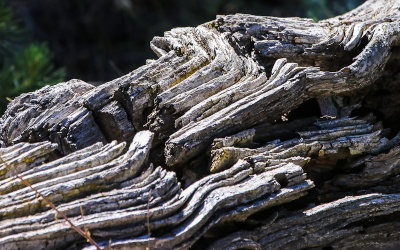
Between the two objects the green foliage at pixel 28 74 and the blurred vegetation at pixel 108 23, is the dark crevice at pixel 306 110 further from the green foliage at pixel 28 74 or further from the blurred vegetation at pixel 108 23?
the blurred vegetation at pixel 108 23

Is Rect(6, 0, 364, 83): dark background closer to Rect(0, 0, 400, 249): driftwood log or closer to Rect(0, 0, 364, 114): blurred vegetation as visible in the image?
Rect(0, 0, 364, 114): blurred vegetation

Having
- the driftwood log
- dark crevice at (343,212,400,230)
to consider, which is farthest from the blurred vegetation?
dark crevice at (343,212,400,230)

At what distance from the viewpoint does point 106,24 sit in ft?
29.2

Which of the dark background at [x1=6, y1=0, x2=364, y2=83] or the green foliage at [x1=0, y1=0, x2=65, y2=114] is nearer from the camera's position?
the green foliage at [x1=0, y1=0, x2=65, y2=114]

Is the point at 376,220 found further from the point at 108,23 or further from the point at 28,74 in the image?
the point at 108,23

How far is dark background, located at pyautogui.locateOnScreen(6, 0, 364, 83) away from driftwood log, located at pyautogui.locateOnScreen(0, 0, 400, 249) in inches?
198

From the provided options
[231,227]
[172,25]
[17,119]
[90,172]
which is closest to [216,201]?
[231,227]

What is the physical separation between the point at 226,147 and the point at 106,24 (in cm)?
644

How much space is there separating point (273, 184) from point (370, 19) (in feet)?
5.92

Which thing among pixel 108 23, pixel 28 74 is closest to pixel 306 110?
pixel 28 74

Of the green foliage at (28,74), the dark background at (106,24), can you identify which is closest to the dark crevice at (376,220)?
the green foliage at (28,74)

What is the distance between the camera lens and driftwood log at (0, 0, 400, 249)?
105 inches

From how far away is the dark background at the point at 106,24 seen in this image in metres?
8.62

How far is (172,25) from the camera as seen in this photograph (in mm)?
8703
